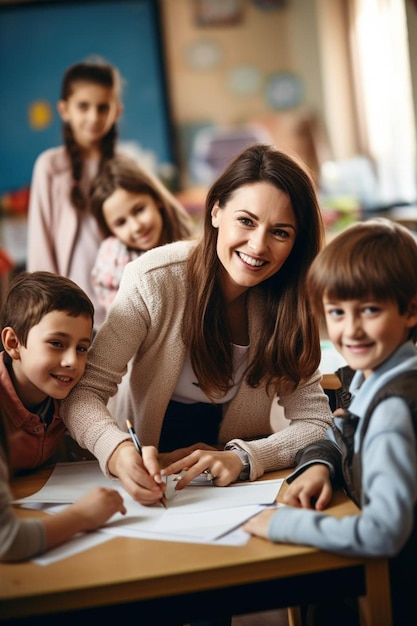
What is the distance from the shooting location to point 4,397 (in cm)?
145

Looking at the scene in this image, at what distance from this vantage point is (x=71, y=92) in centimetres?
290

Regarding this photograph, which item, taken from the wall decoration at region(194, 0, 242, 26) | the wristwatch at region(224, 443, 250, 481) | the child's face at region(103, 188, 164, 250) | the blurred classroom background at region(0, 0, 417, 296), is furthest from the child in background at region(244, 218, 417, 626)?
the wall decoration at region(194, 0, 242, 26)

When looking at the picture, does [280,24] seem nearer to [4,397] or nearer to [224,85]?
[224,85]

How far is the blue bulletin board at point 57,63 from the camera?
19.6 ft

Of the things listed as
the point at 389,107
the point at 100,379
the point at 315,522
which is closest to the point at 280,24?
the point at 389,107

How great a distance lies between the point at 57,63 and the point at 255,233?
498 centimetres

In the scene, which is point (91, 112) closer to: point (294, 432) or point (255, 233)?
point (255, 233)

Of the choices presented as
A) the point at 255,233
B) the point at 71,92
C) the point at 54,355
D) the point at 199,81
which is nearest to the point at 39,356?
the point at 54,355

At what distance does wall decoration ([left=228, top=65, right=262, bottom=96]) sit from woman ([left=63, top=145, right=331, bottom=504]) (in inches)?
189

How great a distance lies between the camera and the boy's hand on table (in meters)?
1.28

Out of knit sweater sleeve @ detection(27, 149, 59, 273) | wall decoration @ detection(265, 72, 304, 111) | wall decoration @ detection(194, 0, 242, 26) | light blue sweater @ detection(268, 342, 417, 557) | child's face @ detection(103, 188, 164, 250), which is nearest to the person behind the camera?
light blue sweater @ detection(268, 342, 417, 557)

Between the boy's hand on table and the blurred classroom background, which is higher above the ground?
the blurred classroom background

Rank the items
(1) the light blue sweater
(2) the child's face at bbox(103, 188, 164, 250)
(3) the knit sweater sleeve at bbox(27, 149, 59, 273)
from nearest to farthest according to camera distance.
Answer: (1) the light blue sweater < (2) the child's face at bbox(103, 188, 164, 250) < (3) the knit sweater sleeve at bbox(27, 149, 59, 273)

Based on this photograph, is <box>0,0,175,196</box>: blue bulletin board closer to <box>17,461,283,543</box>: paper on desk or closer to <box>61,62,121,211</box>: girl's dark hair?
<box>61,62,121,211</box>: girl's dark hair
